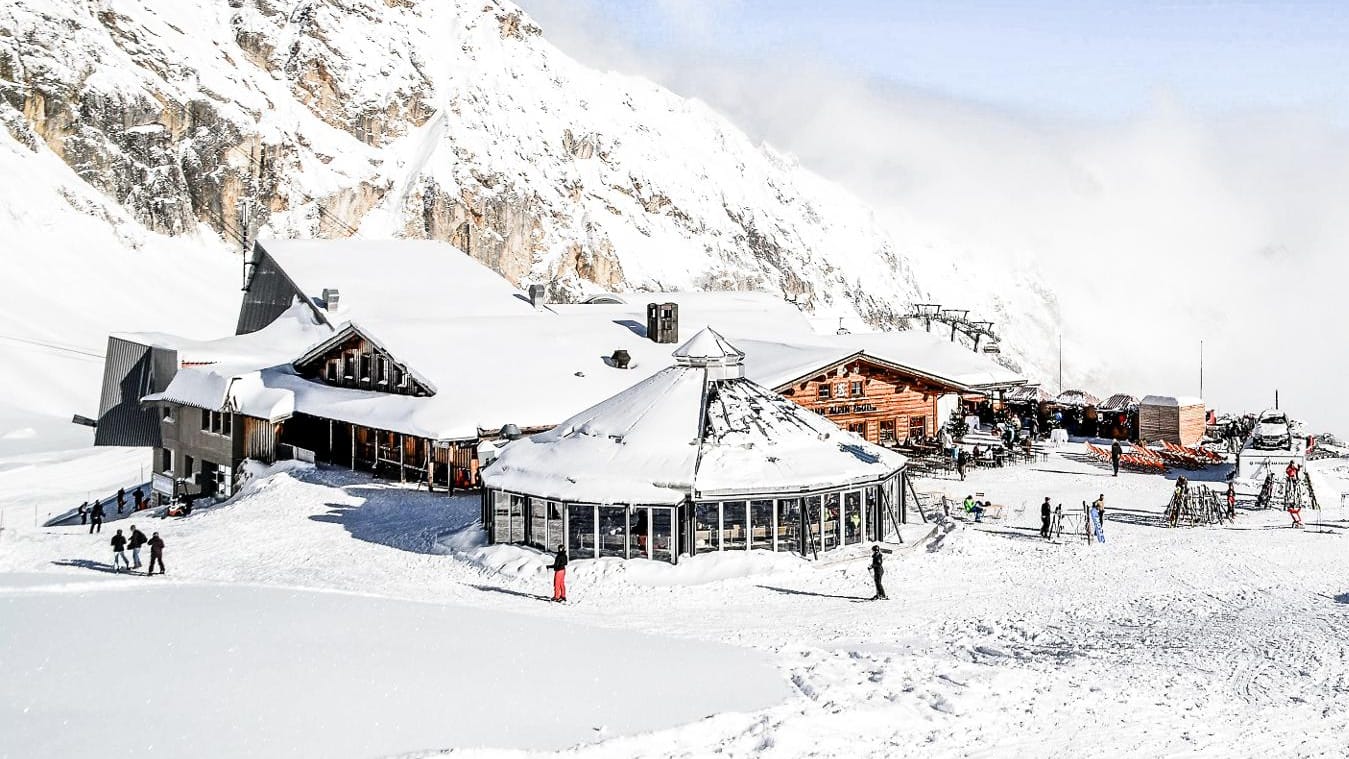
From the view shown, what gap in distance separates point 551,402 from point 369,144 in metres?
121

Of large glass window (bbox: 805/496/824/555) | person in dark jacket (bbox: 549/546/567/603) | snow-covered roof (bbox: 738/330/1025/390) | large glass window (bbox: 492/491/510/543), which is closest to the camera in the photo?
person in dark jacket (bbox: 549/546/567/603)

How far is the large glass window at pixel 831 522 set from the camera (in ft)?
91.1

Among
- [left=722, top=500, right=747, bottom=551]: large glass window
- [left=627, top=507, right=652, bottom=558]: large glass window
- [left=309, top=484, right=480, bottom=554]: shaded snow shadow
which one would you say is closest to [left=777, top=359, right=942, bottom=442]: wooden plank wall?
[left=309, top=484, right=480, bottom=554]: shaded snow shadow

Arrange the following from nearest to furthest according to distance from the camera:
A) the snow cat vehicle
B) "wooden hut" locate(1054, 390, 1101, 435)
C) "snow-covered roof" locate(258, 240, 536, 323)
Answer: the snow cat vehicle, "wooden hut" locate(1054, 390, 1101, 435), "snow-covered roof" locate(258, 240, 536, 323)

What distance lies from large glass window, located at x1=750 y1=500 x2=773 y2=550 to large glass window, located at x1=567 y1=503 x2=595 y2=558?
3.57m

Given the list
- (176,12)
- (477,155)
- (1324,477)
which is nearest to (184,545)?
(1324,477)

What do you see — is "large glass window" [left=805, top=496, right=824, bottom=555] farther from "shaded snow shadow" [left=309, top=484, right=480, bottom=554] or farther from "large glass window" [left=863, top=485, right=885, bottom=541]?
"shaded snow shadow" [left=309, top=484, right=480, bottom=554]

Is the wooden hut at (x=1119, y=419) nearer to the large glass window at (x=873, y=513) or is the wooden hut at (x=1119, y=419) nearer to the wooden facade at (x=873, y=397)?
the wooden facade at (x=873, y=397)

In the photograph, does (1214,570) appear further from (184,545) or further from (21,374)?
(21,374)

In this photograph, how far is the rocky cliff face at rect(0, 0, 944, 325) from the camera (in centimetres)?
11944

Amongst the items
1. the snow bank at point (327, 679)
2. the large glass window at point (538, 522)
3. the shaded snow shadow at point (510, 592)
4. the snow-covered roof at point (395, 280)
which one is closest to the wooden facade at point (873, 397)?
the snow-covered roof at point (395, 280)

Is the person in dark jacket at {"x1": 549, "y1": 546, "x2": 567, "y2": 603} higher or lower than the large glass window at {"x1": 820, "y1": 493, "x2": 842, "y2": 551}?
lower

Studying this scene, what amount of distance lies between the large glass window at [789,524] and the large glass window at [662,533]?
258 centimetres

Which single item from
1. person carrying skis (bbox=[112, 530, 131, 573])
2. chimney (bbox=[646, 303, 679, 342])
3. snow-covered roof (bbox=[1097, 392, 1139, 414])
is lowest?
person carrying skis (bbox=[112, 530, 131, 573])
